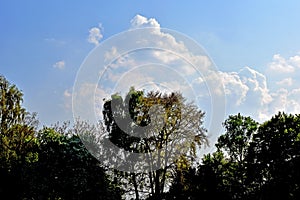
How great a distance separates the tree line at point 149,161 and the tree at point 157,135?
66 millimetres

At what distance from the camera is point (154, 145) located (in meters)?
28.9

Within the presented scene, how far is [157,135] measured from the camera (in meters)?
28.3

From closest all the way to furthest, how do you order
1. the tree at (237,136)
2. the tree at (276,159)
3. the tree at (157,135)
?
the tree at (276,159) → the tree at (157,135) → the tree at (237,136)

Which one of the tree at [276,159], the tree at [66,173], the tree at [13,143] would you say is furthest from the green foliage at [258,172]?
the tree at [13,143]

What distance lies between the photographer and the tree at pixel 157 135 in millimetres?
27938

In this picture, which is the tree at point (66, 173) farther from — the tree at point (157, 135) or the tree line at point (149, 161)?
the tree at point (157, 135)

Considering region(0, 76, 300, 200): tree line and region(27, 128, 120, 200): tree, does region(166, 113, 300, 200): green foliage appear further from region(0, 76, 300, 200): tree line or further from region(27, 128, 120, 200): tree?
region(27, 128, 120, 200): tree

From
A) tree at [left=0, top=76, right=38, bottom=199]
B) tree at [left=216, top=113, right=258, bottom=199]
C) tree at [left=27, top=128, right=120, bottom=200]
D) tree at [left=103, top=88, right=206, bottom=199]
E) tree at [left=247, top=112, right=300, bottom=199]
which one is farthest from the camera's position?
tree at [left=216, top=113, right=258, bottom=199]

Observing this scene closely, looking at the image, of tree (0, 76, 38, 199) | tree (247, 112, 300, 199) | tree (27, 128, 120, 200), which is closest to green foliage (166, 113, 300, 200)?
tree (247, 112, 300, 199)

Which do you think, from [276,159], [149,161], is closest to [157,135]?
[149,161]

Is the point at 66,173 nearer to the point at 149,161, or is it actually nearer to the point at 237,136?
the point at 149,161

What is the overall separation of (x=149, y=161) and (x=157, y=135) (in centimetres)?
254

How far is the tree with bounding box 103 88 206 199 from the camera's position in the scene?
2794 cm

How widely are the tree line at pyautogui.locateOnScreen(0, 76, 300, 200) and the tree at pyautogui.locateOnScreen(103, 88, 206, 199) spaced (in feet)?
0.22
